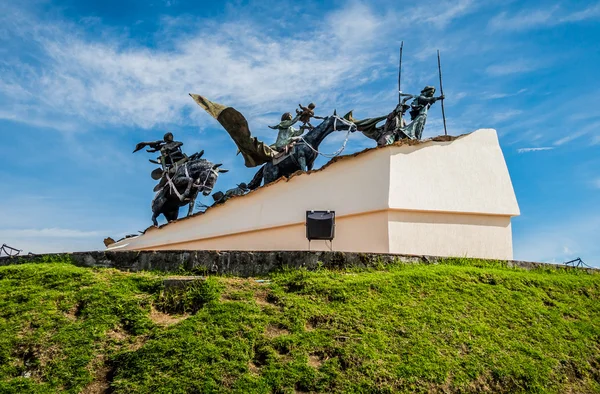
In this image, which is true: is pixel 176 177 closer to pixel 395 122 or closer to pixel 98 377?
pixel 395 122

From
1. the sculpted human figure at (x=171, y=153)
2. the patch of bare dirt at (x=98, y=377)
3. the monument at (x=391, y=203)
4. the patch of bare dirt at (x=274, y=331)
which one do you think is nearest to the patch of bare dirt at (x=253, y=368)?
the patch of bare dirt at (x=274, y=331)

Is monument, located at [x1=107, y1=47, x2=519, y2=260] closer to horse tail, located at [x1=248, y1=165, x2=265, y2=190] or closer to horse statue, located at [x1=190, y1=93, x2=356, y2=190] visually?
horse statue, located at [x1=190, y1=93, x2=356, y2=190]

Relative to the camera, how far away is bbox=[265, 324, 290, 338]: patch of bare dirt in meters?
6.75

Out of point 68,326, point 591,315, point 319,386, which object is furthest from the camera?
point 591,315

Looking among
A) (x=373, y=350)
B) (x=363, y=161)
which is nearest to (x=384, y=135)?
(x=363, y=161)

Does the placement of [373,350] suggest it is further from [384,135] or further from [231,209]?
[384,135]

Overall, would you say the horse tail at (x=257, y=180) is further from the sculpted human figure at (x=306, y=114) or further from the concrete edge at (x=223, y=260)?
the concrete edge at (x=223, y=260)

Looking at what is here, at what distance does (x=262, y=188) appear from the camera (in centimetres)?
1280

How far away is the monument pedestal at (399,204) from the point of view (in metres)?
11.7

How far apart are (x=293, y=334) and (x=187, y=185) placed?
9.94 metres

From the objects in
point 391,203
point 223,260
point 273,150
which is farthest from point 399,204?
point 273,150

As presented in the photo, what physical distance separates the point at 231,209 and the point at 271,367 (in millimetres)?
7365

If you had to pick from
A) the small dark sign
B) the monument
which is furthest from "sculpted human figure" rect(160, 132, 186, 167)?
the small dark sign

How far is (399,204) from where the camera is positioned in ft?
38.2
